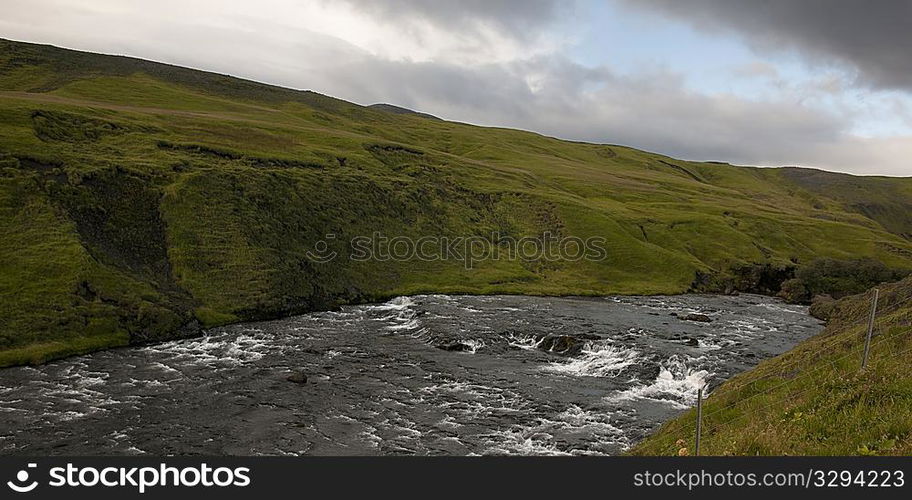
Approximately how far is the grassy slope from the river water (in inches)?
420

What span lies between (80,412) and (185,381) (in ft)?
25.2

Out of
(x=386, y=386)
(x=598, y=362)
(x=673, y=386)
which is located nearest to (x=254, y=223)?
(x=386, y=386)

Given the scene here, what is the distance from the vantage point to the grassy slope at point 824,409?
1423cm

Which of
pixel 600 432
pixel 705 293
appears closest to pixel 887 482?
pixel 600 432

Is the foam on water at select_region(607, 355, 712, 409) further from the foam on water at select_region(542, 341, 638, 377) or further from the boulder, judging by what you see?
the boulder

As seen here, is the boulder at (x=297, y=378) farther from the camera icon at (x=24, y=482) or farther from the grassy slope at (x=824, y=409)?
the camera icon at (x=24, y=482)

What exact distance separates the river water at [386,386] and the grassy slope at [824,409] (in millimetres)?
10659

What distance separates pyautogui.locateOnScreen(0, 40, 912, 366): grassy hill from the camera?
5669 centimetres

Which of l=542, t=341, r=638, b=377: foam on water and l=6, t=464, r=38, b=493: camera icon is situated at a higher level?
l=6, t=464, r=38, b=493: camera icon

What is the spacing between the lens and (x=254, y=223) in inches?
3078

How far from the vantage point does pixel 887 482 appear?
1035cm

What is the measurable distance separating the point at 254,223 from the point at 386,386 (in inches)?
1708

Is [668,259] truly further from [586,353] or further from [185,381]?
[185,381]

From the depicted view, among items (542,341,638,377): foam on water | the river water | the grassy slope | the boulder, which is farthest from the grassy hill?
the grassy slope
